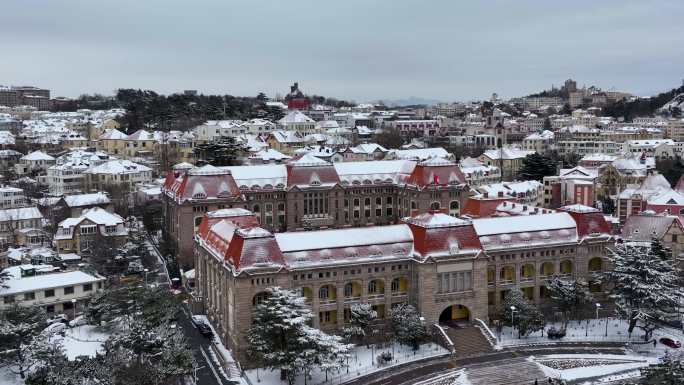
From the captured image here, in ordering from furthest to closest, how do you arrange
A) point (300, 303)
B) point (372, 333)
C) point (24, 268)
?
point (24, 268) < point (372, 333) < point (300, 303)

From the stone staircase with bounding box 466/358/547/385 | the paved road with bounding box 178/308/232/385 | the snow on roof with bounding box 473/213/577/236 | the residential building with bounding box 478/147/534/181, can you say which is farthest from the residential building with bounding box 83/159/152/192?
the stone staircase with bounding box 466/358/547/385

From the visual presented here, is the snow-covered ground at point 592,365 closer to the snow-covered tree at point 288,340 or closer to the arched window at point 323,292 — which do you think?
the snow-covered tree at point 288,340

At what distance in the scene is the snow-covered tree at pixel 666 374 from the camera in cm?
4191

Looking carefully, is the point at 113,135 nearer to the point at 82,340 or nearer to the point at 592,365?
the point at 82,340

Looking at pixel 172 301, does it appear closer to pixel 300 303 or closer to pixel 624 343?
pixel 300 303

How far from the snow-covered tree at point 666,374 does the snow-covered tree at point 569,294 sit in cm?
1800

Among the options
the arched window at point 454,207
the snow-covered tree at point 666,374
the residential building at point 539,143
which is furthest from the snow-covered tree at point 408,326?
the residential building at point 539,143

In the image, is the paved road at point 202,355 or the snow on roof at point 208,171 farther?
the snow on roof at point 208,171

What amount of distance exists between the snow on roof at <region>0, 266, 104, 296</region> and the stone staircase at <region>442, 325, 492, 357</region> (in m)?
35.7

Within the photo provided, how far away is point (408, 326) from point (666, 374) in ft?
67.2

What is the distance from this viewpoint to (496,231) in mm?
65438

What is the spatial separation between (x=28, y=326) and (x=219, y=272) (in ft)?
51.6

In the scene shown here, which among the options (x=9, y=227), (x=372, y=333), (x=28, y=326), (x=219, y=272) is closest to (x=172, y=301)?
(x=219, y=272)

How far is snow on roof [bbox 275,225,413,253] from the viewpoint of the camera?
5841 cm
